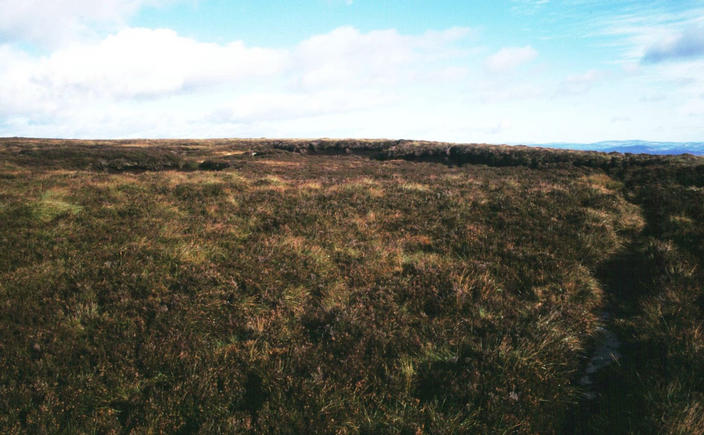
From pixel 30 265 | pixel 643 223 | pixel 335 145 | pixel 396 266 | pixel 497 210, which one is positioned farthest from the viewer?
pixel 335 145

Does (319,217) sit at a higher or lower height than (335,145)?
lower

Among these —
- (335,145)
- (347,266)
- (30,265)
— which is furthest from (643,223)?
(335,145)

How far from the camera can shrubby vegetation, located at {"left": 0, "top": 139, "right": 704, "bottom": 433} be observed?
13.0ft

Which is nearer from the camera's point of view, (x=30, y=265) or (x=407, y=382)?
(x=407, y=382)

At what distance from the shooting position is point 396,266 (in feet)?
26.0

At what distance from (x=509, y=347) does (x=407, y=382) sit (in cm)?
172

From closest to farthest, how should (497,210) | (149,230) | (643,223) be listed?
(149,230) → (643,223) → (497,210)

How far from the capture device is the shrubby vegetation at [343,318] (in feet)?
13.0

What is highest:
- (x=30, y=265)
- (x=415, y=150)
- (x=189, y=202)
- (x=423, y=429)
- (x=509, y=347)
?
(x=415, y=150)

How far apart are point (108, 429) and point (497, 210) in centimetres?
1250

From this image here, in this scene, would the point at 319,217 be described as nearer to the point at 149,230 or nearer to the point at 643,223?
the point at 149,230

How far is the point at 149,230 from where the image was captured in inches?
359

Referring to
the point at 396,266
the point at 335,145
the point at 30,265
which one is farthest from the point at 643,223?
the point at 335,145

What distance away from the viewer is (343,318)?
223 inches
